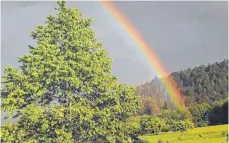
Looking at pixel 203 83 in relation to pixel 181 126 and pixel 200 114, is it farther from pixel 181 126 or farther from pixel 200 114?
pixel 181 126

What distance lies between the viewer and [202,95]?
385ft

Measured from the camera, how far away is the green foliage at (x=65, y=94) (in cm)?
2044

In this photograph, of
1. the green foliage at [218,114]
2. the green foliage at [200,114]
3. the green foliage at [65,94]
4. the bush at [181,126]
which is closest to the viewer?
the green foliage at [65,94]

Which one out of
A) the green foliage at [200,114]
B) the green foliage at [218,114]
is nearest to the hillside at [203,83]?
the green foliage at [200,114]

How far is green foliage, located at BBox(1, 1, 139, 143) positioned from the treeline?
1922 inches

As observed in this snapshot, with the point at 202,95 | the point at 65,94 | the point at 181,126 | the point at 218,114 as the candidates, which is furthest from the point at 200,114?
the point at 65,94

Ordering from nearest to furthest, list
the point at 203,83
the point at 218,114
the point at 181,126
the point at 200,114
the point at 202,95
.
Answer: the point at 181,126, the point at 218,114, the point at 200,114, the point at 202,95, the point at 203,83

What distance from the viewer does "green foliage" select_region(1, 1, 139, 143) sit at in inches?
805

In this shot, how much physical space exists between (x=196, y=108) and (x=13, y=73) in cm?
6342

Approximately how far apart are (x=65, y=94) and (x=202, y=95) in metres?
100

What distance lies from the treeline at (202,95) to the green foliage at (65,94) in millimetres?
48826

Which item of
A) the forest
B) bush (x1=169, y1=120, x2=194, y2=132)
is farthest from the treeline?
the forest

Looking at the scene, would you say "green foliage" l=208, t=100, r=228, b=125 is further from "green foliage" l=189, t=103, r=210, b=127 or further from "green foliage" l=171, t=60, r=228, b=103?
"green foliage" l=171, t=60, r=228, b=103

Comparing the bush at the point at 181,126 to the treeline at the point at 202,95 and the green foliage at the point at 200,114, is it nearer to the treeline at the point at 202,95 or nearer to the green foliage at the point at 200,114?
the treeline at the point at 202,95
